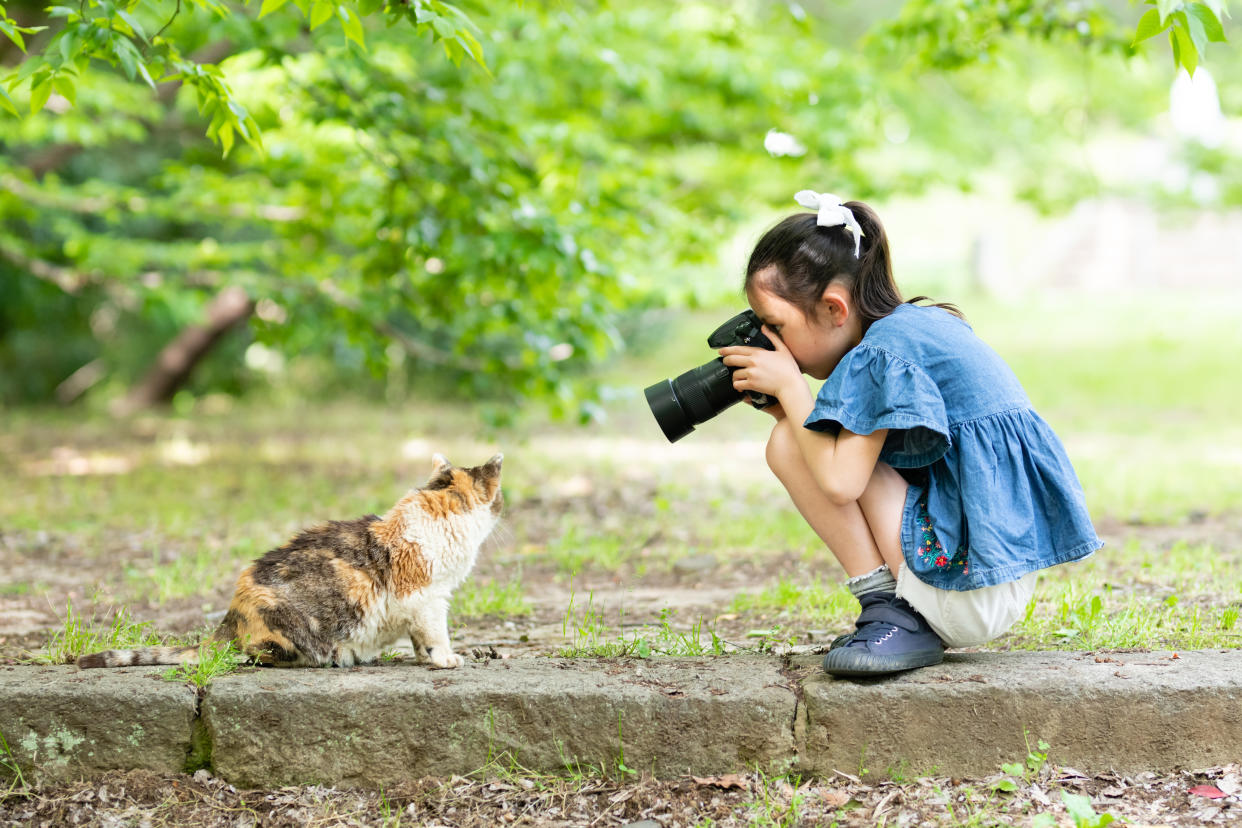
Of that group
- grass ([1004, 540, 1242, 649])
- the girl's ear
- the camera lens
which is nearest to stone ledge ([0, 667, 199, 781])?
the camera lens

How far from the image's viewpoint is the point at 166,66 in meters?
3.33

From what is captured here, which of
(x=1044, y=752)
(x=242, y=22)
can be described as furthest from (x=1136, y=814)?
(x=242, y=22)

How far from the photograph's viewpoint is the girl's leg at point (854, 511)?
2592 millimetres

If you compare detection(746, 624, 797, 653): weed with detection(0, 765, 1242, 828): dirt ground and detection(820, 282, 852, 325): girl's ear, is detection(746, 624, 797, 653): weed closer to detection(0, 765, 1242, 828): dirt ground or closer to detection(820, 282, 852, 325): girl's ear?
detection(0, 765, 1242, 828): dirt ground

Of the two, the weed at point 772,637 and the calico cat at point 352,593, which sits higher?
the calico cat at point 352,593

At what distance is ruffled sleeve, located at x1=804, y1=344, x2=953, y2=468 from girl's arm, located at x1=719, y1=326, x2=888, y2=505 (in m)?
0.04

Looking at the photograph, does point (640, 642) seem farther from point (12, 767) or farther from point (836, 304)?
point (12, 767)

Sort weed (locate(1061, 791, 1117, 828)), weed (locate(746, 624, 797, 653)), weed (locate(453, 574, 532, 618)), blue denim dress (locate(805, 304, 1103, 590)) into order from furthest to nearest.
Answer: weed (locate(453, 574, 532, 618)) → weed (locate(746, 624, 797, 653)) → blue denim dress (locate(805, 304, 1103, 590)) → weed (locate(1061, 791, 1117, 828))

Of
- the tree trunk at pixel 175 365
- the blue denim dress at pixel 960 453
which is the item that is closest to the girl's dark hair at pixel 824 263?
the blue denim dress at pixel 960 453

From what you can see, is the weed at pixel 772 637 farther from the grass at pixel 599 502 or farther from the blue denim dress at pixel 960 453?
the blue denim dress at pixel 960 453

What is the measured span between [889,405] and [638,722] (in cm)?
97

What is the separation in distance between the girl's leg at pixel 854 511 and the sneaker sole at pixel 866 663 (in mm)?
223

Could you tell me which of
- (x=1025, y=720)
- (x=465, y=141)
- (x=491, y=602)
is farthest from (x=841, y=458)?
(x=465, y=141)

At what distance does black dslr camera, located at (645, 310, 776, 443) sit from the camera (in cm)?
275
